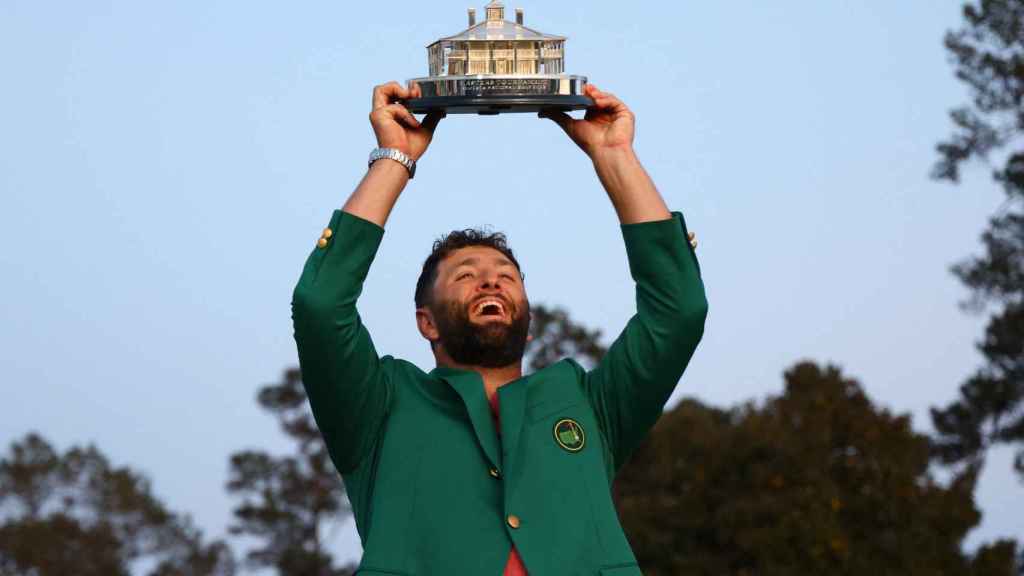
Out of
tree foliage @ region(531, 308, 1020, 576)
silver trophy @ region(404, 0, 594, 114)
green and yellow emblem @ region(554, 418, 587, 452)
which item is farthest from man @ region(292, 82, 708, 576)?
tree foliage @ region(531, 308, 1020, 576)

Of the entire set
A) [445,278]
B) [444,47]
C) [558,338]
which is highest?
[558,338]

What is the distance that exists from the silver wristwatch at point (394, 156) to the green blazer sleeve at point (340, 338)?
245 mm

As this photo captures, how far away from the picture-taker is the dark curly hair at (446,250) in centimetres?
799

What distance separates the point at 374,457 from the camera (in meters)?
7.66

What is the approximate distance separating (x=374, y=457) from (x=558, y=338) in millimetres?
24615

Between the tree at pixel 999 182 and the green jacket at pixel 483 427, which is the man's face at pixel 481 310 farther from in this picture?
the tree at pixel 999 182

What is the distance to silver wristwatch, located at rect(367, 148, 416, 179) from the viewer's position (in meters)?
7.66

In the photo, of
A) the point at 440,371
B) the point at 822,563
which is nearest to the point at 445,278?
the point at 440,371

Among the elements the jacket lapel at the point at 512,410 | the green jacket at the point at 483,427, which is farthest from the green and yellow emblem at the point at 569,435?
the jacket lapel at the point at 512,410

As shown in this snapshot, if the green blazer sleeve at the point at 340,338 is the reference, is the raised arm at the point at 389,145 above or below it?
above

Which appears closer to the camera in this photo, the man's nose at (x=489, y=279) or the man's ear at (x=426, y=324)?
the man's nose at (x=489, y=279)

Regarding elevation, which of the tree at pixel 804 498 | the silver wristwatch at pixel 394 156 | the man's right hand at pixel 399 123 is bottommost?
the silver wristwatch at pixel 394 156

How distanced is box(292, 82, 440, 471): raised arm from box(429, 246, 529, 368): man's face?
0.26m

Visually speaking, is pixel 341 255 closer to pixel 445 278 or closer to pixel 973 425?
pixel 445 278
